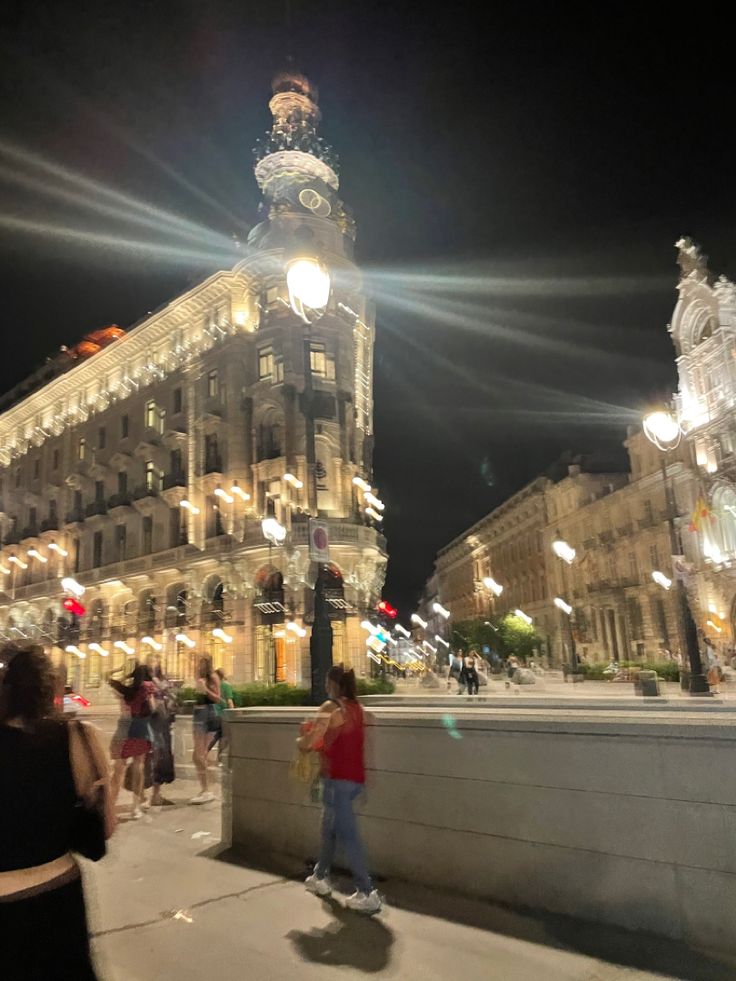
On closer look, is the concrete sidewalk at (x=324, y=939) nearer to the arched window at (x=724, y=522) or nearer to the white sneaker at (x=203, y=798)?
the white sneaker at (x=203, y=798)

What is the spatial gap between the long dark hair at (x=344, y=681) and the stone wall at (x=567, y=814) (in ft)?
2.00

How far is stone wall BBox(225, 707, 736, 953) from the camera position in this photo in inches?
170

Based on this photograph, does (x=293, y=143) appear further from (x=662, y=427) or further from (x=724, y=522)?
(x=724, y=522)

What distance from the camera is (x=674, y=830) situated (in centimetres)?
442

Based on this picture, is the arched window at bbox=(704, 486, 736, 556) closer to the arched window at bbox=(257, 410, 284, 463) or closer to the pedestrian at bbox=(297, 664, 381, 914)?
the arched window at bbox=(257, 410, 284, 463)

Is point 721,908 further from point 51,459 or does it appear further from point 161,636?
point 51,459

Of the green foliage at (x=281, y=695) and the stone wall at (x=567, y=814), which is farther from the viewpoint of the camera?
the green foliage at (x=281, y=695)

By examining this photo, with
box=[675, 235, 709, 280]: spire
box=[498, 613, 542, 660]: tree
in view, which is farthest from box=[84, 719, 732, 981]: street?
box=[498, 613, 542, 660]: tree

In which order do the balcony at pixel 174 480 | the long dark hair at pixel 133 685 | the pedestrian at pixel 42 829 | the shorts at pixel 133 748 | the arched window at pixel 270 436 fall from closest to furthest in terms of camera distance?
1. the pedestrian at pixel 42 829
2. the shorts at pixel 133 748
3. the long dark hair at pixel 133 685
4. the arched window at pixel 270 436
5. the balcony at pixel 174 480

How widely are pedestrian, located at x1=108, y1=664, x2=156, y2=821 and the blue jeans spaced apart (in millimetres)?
4029

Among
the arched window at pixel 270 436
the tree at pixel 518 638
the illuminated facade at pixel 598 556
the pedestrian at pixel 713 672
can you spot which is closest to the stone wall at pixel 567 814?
the pedestrian at pixel 713 672

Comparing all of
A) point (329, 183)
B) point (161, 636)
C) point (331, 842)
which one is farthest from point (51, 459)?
point (331, 842)

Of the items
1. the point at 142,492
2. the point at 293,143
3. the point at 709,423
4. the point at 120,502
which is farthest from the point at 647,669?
the point at 293,143

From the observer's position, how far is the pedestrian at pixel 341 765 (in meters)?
5.33
